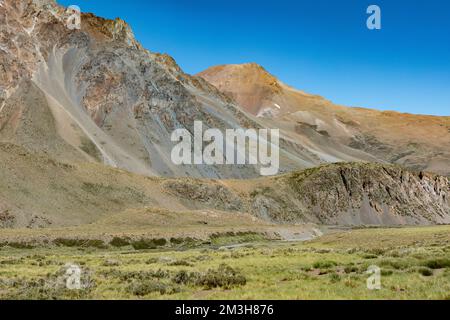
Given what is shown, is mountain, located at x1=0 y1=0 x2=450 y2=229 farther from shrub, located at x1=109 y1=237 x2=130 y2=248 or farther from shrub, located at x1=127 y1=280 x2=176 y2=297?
shrub, located at x1=127 y1=280 x2=176 y2=297

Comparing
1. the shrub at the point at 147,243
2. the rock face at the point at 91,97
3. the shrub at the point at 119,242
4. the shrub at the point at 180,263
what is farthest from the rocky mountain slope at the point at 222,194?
the shrub at the point at 180,263

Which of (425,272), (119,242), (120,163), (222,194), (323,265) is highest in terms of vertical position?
(120,163)

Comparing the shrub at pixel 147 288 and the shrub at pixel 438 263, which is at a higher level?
the shrub at pixel 438 263

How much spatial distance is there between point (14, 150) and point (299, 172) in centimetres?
6942

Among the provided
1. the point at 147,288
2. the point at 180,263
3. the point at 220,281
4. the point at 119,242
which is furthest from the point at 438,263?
the point at 119,242

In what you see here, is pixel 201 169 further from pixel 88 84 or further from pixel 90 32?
pixel 90 32

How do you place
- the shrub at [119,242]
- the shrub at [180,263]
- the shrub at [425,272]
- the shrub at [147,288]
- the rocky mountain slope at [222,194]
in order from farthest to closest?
the rocky mountain slope at [222,194] → the shrub at [119,242] → the shrub at [180,263] → the shrub at [425,272] → the shrub at [147,288]

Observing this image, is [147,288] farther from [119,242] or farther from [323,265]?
[119,242]

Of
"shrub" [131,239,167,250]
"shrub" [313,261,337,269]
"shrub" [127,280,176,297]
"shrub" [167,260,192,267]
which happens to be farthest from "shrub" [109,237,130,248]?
"shrub" [127,280,176,297]

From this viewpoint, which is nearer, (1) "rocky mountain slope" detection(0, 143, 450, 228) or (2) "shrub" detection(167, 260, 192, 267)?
(2) "shrub" detection(167, 260, 192, 267)

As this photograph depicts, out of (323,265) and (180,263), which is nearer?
(323,265)

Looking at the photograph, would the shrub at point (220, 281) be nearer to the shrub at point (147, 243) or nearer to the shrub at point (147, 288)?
the shrub at point (147, 288)

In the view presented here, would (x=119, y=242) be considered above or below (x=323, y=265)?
below
